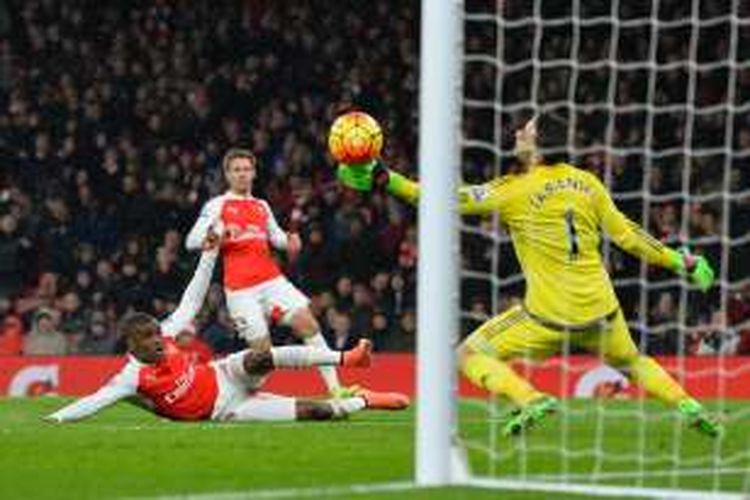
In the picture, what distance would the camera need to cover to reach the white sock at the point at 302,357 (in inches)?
506

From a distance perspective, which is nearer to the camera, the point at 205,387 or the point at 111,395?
the point at 111,395

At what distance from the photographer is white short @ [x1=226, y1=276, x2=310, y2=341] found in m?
13.9

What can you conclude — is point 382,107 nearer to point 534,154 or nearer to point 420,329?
point 534,154

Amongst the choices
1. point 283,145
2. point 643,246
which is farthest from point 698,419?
point 283,145

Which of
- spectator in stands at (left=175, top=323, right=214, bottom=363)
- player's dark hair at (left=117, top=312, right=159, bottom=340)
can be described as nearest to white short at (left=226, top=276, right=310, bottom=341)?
player's dark hair at (left=117, top=312, right=159, bottom=340)

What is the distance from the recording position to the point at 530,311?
11477mm

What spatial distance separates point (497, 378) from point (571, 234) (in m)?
0.92

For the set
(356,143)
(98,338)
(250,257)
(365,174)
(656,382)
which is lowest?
(98,338)

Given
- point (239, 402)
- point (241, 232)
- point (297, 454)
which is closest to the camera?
point (297, 454)

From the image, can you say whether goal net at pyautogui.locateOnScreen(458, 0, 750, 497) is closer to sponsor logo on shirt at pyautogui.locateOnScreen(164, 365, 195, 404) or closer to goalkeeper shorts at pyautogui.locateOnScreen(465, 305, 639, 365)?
goalkeeper shorts at pyautogui.locateOnScreen(465, 305, 639, 365)

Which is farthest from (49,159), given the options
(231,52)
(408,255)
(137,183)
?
(408,255)

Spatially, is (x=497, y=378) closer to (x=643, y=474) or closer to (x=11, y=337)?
(x=643, y=474)

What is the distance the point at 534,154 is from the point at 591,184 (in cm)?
37

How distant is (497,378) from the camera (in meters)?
11.1
